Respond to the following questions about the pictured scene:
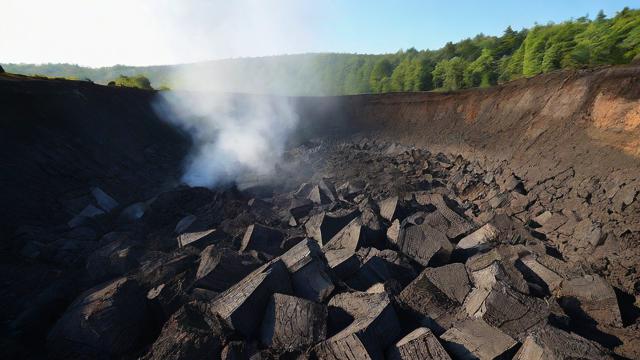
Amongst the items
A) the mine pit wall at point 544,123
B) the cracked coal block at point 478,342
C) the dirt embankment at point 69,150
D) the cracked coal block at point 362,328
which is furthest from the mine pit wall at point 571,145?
the dirt embankment at point 69,150

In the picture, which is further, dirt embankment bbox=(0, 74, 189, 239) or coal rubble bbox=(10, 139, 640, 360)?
dirt embankment bbox=(0, 74, 189, 239)

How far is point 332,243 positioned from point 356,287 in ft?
4.62

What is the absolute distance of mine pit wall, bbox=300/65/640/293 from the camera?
5.36 m

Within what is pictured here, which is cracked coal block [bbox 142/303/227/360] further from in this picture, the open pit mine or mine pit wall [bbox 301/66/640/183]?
mine pit wall [bbox 301/66/640/183]

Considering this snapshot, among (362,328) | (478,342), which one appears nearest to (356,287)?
(362,328)

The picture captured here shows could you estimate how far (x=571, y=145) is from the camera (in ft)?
26.6

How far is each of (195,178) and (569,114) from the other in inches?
459

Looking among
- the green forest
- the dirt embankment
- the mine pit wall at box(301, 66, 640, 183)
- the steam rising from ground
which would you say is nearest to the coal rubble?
the mine pit wall at box(301, 66, 640, 183)

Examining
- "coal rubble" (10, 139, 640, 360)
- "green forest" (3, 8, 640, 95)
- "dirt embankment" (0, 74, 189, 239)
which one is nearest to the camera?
"coal rubble" (10, 139, 640, 360)

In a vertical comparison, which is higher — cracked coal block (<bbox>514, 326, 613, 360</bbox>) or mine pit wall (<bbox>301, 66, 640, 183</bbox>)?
mine pit wall (<bbox>301, 66, 640, 183</bbox>)

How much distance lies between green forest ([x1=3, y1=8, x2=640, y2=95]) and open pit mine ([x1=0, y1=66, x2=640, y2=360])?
14.4 feet

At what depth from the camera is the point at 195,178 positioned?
34.2 ft

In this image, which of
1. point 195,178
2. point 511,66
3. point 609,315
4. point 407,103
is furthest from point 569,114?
point 511,66

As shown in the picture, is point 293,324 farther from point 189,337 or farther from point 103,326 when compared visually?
point 103,326
